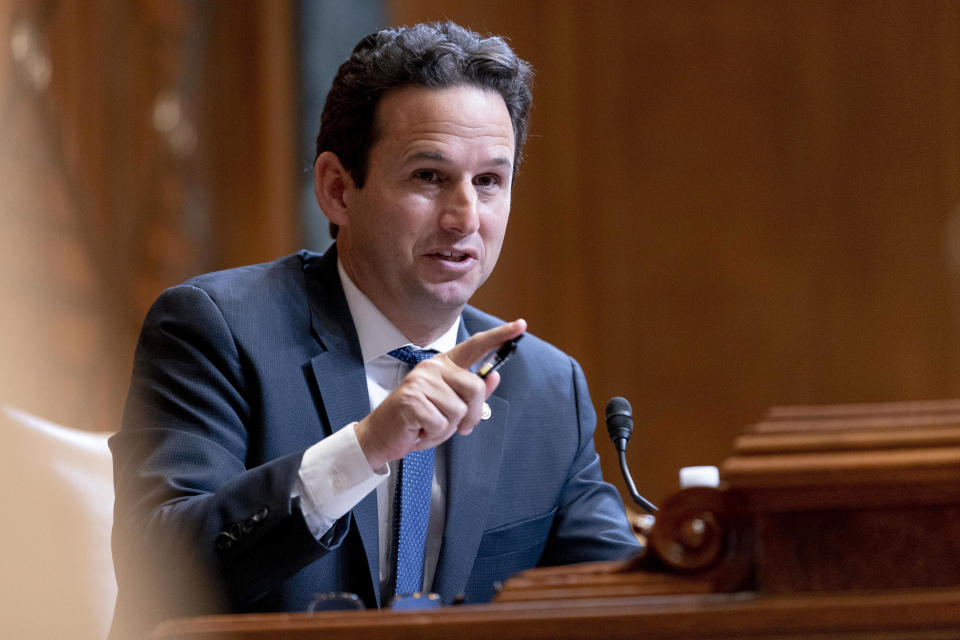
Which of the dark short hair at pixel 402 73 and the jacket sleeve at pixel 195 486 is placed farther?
the dark short hair at pixel 402 73

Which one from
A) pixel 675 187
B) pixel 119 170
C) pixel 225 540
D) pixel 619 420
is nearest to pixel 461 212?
pixel 619 420

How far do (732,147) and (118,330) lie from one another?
2428 mm

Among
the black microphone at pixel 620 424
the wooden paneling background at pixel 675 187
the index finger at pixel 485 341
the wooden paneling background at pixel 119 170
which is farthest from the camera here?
the wooden paneling background at pixel 675 187

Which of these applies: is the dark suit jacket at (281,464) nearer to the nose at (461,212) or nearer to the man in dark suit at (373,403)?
the man in dark suit at (373,403)

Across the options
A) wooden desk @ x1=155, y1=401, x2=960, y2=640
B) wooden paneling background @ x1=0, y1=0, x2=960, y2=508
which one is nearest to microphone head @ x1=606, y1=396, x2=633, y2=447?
wooden desk @ x1=155, y1=401, x2=960, y2=640

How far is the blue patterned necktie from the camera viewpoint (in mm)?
1764

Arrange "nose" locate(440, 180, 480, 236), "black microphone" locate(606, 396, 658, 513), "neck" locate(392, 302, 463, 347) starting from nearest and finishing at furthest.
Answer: "black microphone" locate(606, 396, 658, 513) < "nose" locate(440, 180, 480, 236) < "neck" locate(392, 302, 463, 347)

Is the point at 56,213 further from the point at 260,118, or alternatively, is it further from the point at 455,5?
the point at 455,5

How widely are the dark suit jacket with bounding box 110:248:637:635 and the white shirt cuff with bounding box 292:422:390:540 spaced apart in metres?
0.02

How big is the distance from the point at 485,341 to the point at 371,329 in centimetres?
67

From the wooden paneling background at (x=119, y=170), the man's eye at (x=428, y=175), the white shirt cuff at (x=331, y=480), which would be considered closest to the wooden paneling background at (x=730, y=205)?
the wooden paneling background at (x=119, y=170)

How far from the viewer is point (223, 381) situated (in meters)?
1.75

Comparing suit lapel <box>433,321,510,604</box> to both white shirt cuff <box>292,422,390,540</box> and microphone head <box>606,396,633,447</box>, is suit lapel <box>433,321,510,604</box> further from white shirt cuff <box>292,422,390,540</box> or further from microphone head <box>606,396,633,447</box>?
white shirt cuff <box>292,422,390,540</box>

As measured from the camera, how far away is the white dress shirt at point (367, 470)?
1364mm
